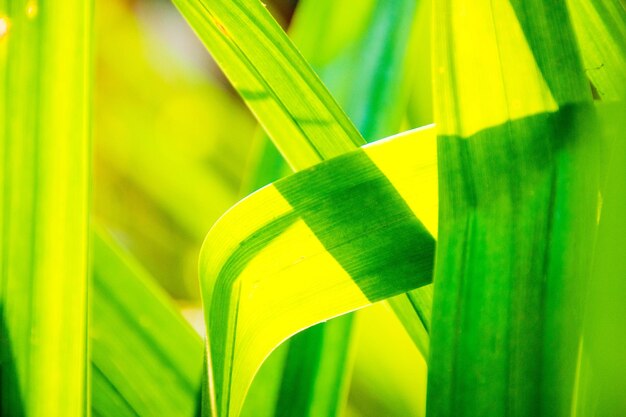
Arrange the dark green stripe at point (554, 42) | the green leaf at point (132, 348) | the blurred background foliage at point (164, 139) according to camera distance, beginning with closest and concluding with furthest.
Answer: the dark green stripe at point (554, 42) → the green leaf at point (132, 348) → the blurred background foliage at point (164, 139)

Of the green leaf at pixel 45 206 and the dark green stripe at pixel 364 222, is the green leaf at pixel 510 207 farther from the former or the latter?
the green leaf at pixel 45 206

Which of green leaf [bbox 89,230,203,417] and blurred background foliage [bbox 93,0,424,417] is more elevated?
blurred background foliage [bbox 93,0,424,417]


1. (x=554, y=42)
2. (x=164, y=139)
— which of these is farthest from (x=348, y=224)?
(x=164, y=139)

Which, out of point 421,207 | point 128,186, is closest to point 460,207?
point 421,207

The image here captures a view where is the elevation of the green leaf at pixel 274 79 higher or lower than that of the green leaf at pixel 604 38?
lower

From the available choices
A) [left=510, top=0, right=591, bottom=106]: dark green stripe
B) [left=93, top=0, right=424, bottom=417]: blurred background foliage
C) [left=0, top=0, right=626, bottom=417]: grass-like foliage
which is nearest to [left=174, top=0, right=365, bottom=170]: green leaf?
[left=0, top=0, right=626, bottom=417]: grass-like foliage

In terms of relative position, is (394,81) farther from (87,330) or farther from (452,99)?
(87,330)

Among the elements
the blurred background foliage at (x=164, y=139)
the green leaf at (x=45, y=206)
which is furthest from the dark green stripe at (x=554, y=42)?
the blurred background foliage at (x=164, y=139)

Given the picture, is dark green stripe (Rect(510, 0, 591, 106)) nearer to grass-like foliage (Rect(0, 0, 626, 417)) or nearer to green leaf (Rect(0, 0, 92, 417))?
grass-like foliage (Rect(0, 0, 626, 417))
